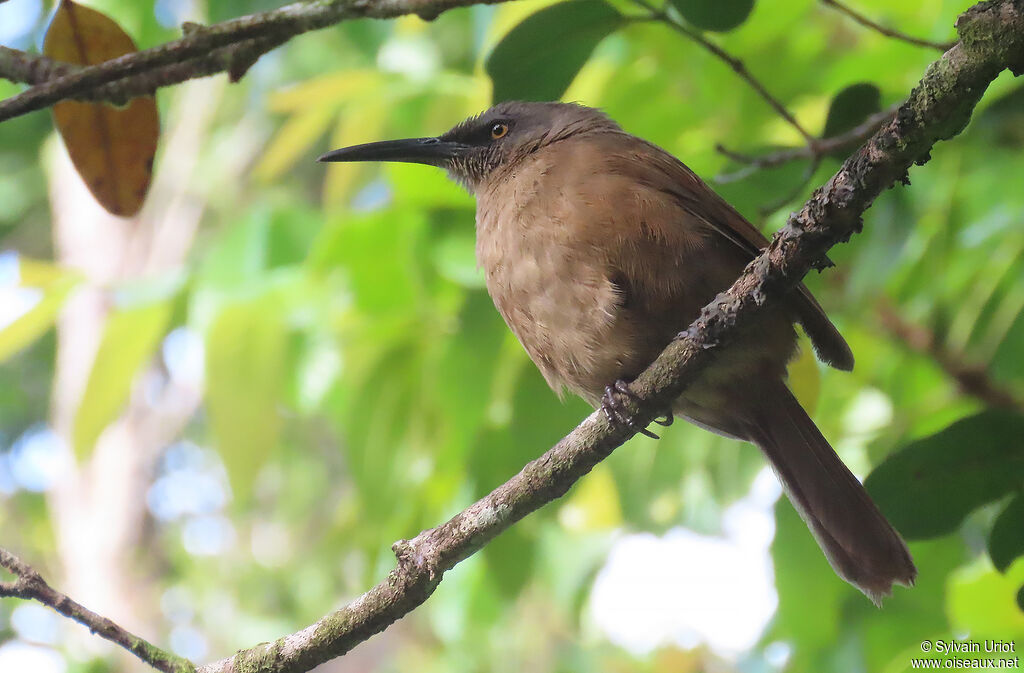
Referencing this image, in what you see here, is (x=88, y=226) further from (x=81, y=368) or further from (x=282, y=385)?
(x=282, y=385)

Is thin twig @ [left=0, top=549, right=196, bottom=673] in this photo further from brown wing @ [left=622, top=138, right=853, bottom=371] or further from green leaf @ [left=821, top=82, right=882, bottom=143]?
green leaf @ [left=821, top=82, right=882, bottom=143]

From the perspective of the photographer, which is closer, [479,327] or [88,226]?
[479,327]

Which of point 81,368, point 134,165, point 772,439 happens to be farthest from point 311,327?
point 81,368

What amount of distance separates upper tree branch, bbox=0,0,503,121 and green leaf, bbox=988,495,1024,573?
1.81 m

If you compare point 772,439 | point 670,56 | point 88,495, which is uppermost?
point 670,56

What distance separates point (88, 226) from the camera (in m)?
9.69

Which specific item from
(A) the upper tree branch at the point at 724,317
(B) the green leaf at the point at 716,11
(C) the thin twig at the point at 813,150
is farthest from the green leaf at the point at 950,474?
(B) the green leaf at the point at 716,11

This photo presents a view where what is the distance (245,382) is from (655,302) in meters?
1.48

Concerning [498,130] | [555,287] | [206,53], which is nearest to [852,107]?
[555,287]

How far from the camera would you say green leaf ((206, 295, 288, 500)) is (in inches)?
124

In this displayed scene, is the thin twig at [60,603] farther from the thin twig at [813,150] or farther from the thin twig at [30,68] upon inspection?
the thin twig at [813,150]

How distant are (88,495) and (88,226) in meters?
2.72

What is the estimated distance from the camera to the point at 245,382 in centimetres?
326

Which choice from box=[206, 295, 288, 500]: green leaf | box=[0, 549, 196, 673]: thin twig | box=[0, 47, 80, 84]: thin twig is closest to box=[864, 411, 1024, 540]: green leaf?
box=[0, 549, 196, 673]: thin twig
